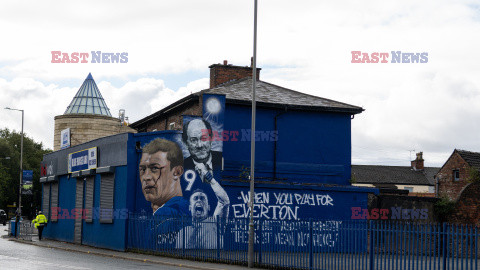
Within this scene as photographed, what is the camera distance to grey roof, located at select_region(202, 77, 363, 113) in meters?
31.5

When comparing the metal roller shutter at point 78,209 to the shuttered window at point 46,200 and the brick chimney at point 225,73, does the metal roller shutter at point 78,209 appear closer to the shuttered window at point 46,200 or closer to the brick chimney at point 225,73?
the shuttered window at point 46,200

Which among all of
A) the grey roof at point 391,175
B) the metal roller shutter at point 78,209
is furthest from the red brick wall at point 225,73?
the grey roof at point 391,175

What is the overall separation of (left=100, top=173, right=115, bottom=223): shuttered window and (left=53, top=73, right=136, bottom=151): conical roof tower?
121 feet

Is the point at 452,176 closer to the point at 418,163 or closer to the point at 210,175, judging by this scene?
the point at 210,175

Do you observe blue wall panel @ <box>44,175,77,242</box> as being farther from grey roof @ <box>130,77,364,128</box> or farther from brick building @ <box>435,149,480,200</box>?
brick building @ <box>435,149,480,200</box>

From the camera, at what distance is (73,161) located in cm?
3566

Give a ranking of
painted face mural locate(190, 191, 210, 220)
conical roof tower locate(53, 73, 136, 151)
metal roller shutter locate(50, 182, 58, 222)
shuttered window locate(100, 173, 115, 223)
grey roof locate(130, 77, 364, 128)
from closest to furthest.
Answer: painted face mural locate(190, 191, 210, 220) → shuttered window locate(100, 173, 115, 223) → grey roof locate(130, 77, 364, 128) → metal roller shutter locate(50, 182, 58, 222) → conical roof tower locate(53, 73, 136, 151)

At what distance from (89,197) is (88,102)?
39053mm

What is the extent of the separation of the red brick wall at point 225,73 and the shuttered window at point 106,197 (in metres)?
8.87

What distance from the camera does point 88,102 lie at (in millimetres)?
70062

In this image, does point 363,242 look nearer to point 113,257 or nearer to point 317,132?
point 113,257

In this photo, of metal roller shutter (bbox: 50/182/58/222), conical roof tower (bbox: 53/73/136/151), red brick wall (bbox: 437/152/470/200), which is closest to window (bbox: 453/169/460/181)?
red brick wall (bbox: 437/152/470/200)

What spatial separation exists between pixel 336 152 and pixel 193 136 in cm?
848

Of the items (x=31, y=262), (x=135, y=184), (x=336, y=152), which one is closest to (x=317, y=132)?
(x=336, y=152)
